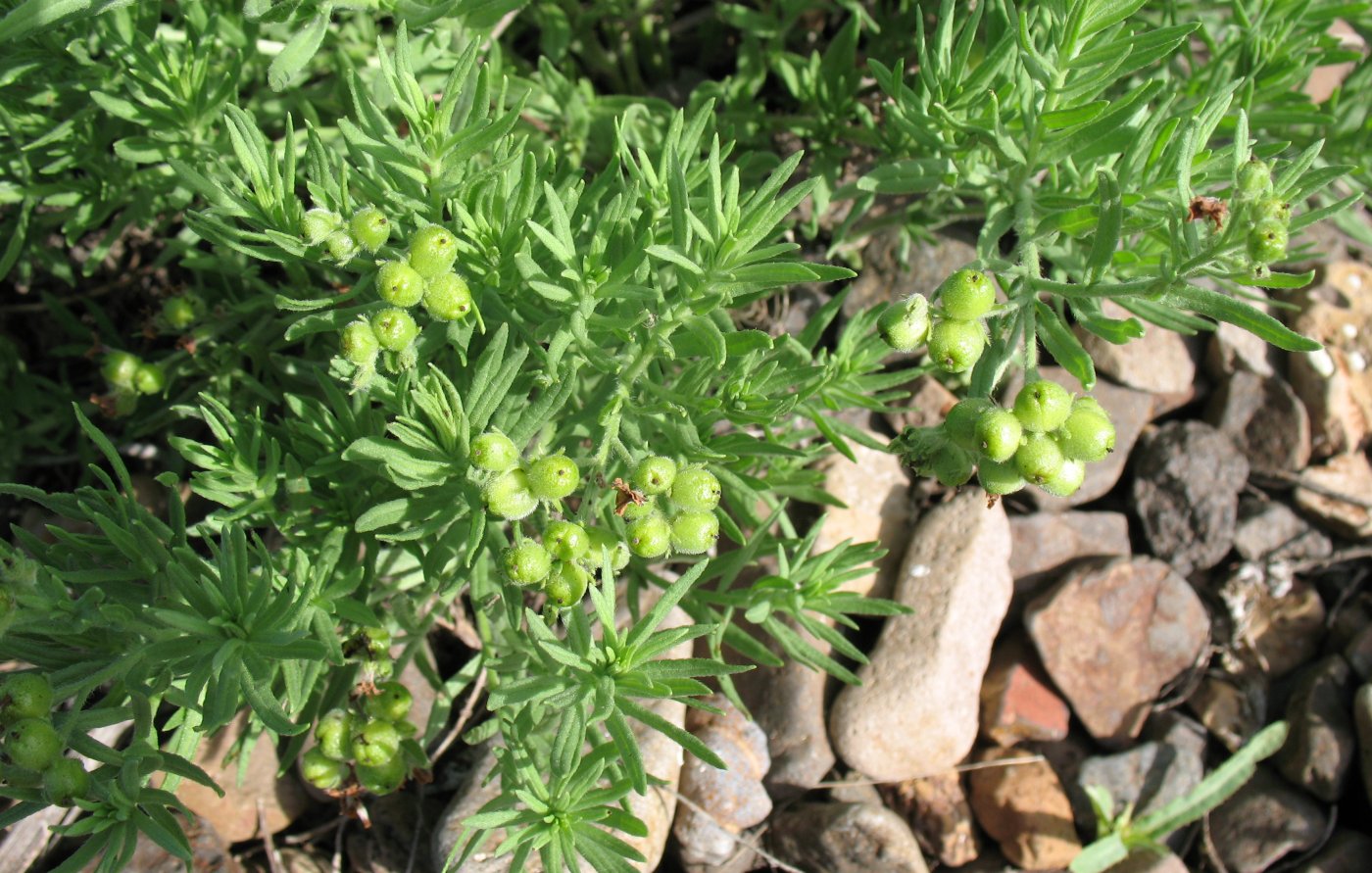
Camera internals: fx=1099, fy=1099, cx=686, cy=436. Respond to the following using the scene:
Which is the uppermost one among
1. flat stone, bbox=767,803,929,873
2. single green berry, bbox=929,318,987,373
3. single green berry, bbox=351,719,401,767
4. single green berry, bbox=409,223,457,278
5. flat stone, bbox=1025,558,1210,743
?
single green berry, bbox=409,223,457,278

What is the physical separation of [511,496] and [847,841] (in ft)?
8.21

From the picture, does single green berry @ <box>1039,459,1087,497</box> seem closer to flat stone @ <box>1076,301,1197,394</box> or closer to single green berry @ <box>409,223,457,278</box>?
single green berry @ <box>409,223,457,278</box>

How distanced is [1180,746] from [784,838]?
76.7 inches

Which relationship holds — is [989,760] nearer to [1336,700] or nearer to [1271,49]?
[1336,700]

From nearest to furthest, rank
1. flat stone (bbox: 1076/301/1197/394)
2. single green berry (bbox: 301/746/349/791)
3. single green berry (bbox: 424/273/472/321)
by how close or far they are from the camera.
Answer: single green berry (bbox: 424/273/472/321) → single green berry (bbox: 301/746/349/791) → flat stone (bbox: 1076/301/1197/394)

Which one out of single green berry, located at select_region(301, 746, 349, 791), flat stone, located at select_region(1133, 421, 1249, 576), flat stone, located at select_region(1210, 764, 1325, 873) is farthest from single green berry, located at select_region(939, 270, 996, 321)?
flat stone, located at select_region(1210, 764, 1325, 873)

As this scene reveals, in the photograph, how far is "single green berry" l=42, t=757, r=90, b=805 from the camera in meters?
2.95

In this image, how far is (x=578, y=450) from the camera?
13.2ft

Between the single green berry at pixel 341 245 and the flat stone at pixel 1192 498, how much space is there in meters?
4.06

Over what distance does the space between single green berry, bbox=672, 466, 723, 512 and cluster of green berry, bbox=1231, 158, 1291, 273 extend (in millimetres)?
1608

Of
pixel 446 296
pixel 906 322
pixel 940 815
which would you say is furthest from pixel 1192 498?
pixel 446 296

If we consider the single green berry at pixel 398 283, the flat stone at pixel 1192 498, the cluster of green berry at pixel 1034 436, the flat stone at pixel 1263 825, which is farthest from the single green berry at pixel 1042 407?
the flat stone at pixel 1263 825

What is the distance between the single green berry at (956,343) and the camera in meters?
3.13

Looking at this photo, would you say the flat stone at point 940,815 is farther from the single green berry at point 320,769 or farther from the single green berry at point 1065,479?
the single green berry at point 320,769
